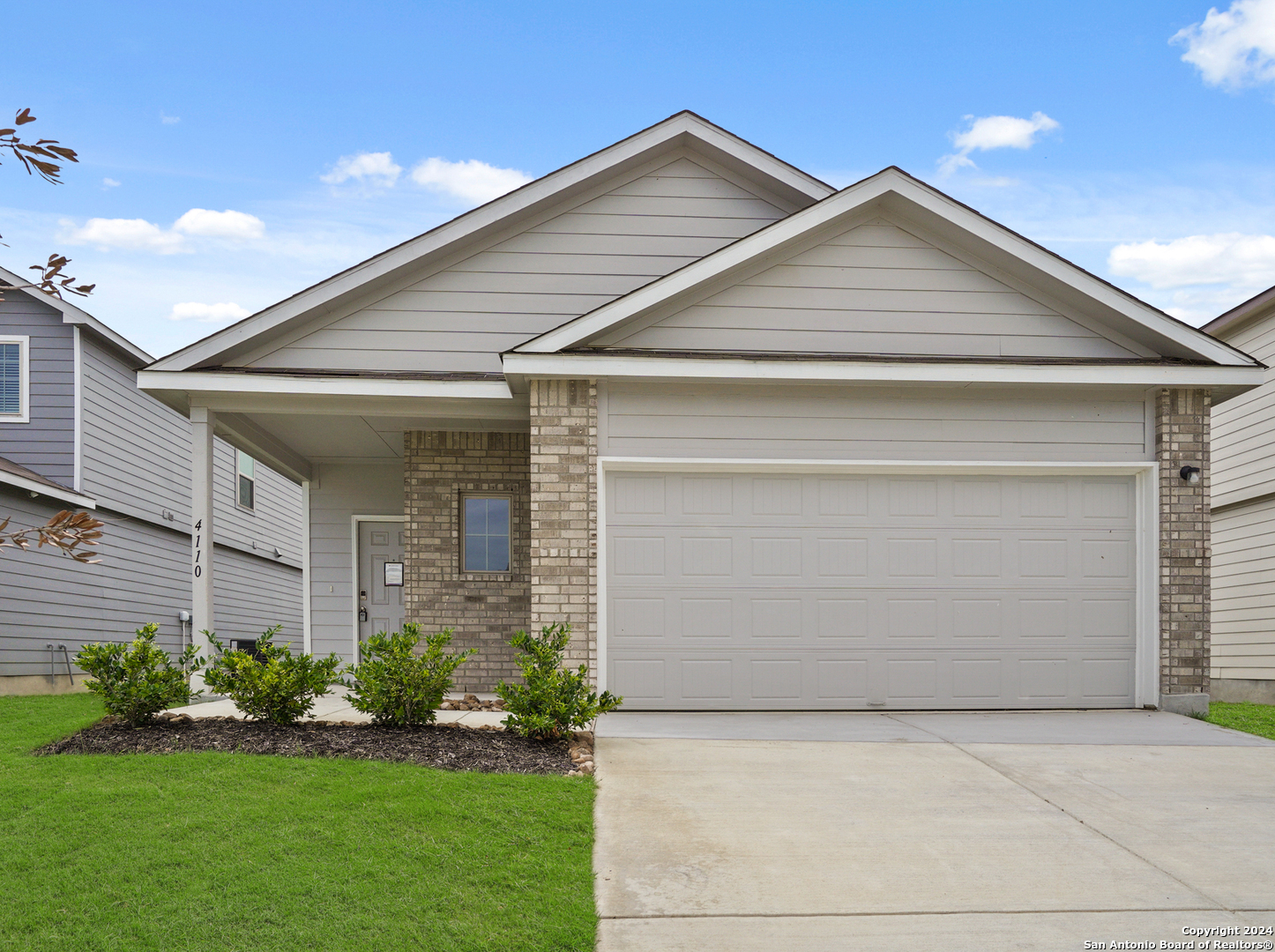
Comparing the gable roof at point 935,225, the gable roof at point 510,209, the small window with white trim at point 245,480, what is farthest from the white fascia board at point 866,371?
the small window with white trim at point 245,480

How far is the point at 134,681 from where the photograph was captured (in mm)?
7035

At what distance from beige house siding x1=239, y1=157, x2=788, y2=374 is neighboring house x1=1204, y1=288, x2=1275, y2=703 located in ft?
25.2

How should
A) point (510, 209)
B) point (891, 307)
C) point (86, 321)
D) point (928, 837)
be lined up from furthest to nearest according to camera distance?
Result: point (86, 321) → point (510, 209) → point (891, 307) → point (928, 837)

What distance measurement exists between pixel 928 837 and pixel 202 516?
289 inches

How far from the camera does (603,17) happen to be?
16.3m

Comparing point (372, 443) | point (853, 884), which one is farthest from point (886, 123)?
point (853, 884)

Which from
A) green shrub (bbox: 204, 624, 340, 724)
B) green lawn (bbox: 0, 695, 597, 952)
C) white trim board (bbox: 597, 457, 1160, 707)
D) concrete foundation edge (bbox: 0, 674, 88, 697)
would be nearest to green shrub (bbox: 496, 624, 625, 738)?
green lawn (bbox: 0, 695, 597, 952)

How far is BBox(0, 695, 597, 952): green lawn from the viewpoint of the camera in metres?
3.97

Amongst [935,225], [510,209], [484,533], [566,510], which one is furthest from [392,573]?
[935,225]

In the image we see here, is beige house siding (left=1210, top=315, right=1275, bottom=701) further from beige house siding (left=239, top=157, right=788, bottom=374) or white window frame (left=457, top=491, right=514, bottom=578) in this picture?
white window frame (left=457, top=491, right=514, bottom=578)

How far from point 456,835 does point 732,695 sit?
175 inches

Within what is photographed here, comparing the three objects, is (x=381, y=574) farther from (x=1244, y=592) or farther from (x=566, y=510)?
(x=1244, y=592)

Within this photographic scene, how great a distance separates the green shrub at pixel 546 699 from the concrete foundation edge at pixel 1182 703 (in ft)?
17.9

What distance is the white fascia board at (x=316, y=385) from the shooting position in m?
9.09
